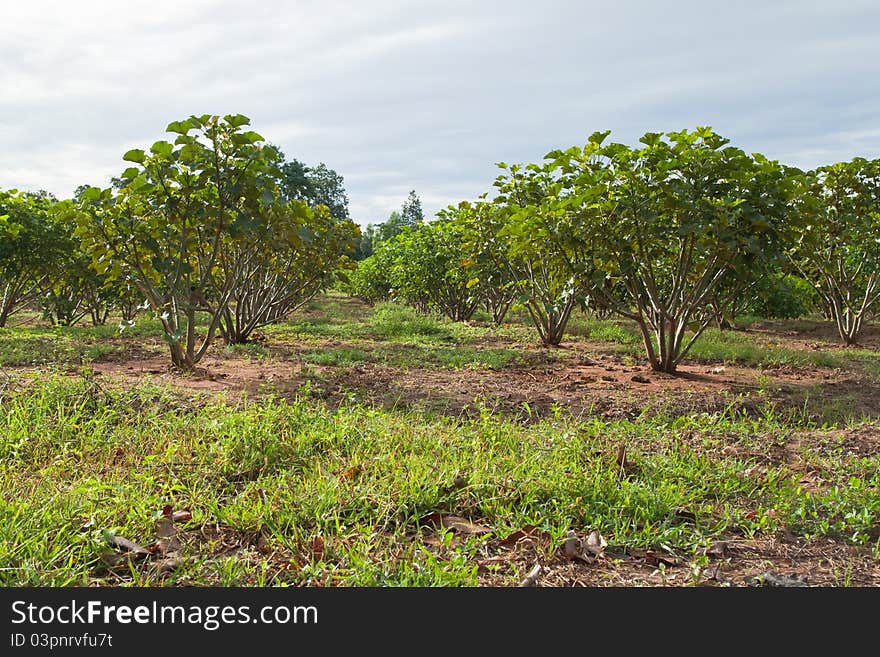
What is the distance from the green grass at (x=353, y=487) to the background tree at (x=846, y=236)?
6056 mm

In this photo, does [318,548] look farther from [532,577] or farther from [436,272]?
[436,272]

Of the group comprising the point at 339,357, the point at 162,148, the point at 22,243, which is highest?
the point at 162,148

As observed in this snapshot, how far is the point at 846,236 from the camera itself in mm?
9531

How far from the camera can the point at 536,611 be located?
2102 mm

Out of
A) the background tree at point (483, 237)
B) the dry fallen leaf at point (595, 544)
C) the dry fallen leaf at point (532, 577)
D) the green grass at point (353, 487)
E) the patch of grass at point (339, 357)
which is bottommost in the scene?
the dry fallen leaf at point (532, 577)

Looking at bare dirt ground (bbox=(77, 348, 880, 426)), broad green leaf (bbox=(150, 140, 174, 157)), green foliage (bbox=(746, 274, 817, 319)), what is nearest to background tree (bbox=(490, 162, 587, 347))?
bare dirt ground (bbox=(77, 348, 880, 426))

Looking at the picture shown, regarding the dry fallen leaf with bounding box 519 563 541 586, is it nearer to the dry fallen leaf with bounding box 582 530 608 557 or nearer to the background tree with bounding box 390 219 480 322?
the dry fallen leaf with bounding box 582 530 608 557

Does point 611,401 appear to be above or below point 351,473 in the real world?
above

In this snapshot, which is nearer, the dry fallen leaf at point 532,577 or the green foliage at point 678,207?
the dry fallen leaf at point 532,577

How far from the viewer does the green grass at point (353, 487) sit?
7.86 ft

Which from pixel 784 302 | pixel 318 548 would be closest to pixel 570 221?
pixel 318 548

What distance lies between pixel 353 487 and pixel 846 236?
9323 mm

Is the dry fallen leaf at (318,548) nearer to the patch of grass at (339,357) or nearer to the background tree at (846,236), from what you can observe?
the patch of grass at (339,357)

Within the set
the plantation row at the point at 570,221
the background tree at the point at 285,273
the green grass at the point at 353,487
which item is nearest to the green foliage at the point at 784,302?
the plantation row at the point at 570,221
